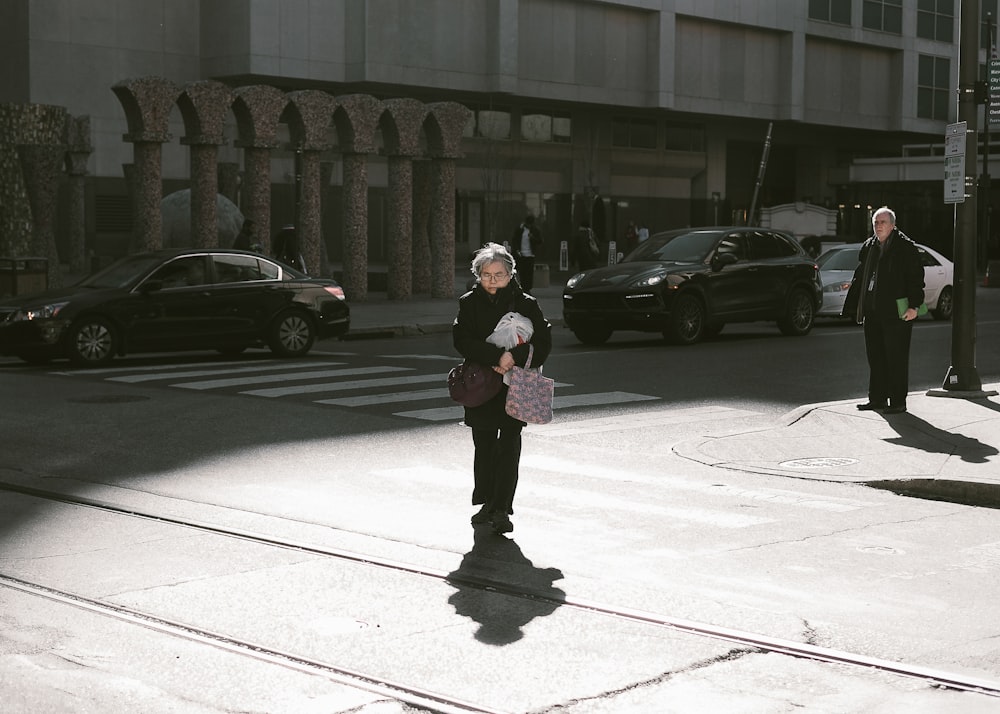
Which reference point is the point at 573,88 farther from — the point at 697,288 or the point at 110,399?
the point at 110,399

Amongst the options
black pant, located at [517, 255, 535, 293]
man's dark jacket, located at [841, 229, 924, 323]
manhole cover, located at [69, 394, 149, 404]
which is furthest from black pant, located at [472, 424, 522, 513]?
black pant, located at [517, 255, 535, 293]

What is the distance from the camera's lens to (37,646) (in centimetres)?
594

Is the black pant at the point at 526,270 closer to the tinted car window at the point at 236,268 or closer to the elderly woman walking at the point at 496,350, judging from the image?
the tinted car window at the point at 236,268

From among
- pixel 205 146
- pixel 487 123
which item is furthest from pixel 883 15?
pixel 205 146

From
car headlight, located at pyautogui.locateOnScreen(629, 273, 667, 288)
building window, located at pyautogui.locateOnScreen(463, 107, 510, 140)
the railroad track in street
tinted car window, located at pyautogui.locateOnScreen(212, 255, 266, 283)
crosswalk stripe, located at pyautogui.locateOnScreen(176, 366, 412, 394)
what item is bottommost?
the railroad track in street

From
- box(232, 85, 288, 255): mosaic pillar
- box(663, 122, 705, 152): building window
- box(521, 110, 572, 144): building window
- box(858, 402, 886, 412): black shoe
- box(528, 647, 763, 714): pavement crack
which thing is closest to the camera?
box(528, 647, 763, 714): pavement crack

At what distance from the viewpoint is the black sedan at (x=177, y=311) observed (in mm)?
17891

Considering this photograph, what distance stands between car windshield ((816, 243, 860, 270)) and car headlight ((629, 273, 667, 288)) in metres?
6.95

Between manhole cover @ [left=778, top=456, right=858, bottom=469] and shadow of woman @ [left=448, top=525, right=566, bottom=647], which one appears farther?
manhole cover @ [left=778, top=456, right=858, bottom=469]

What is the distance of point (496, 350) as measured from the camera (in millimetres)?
8312

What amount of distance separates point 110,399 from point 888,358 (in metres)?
7.52

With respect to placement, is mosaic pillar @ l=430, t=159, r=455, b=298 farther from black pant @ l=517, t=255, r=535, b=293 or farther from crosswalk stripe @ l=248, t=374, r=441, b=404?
crosswalk stripe @ l=248, t=374, r=441, b=404

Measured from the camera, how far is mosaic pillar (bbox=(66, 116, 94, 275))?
1665 inches

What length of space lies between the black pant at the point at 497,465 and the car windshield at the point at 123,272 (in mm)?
11091
